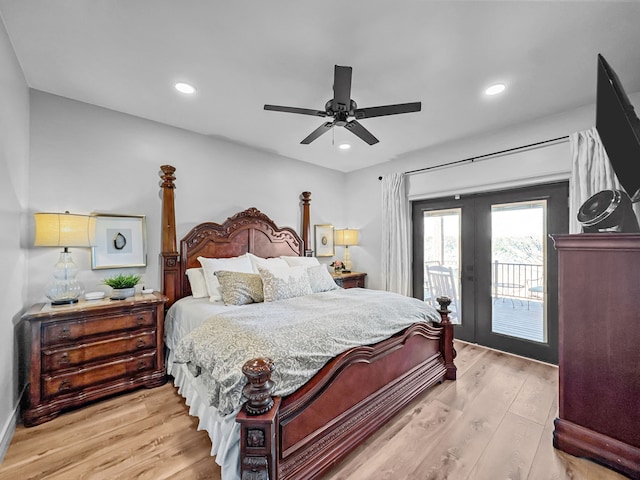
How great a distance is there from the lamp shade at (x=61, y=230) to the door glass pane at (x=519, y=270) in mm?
4365

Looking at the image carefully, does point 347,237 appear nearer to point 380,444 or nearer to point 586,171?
point 586,171

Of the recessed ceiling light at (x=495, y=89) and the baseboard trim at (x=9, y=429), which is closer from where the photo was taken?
the baseboard trim at (x=9, y=429)

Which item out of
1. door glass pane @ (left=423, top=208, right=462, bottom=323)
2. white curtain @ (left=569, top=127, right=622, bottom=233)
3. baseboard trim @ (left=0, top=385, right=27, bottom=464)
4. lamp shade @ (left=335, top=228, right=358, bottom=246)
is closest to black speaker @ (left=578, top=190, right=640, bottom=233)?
white curtain @ (left=569, top=127, right=622, bottom=233)

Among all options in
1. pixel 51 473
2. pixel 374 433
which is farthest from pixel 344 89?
pixel 51 473

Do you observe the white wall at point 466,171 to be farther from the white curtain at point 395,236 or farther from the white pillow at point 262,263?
the white pillow at point 262,263

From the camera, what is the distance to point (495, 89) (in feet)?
8.15

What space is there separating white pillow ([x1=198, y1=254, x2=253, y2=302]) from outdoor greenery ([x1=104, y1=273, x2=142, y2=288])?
647 millimetres

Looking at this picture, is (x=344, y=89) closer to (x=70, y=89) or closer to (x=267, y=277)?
(x=267, y=277)

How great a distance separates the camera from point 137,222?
2945 millimetres

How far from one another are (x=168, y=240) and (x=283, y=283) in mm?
1395

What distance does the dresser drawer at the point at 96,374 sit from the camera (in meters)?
2.14

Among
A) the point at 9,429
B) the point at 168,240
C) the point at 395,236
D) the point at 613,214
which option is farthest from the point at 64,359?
the point at 613,214

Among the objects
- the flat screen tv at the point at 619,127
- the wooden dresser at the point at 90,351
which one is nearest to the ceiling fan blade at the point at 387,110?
the flat screen tv at the point at 619,127

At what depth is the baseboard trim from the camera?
1.76m
